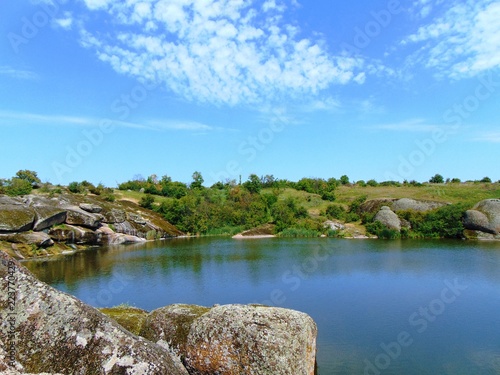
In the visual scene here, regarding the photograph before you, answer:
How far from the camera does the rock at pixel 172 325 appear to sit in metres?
10.6

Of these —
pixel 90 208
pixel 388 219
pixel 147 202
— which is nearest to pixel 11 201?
pixel 90 208

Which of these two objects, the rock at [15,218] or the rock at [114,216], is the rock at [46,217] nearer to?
the rock at [15,218]

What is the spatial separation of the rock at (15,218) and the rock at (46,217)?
0.95 metres

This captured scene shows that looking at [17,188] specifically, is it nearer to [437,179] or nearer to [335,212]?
[335,212]

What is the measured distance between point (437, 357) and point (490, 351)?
7.82ft

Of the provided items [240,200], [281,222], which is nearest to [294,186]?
[240,200]

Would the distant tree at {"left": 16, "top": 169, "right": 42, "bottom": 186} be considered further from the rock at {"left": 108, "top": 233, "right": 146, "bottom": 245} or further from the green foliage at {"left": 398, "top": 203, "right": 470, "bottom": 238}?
the green foliage at {"left": 398, "top": 203, "right": 470, "bottom": 238}

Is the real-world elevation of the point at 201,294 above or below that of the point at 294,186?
below

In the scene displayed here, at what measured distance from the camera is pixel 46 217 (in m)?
50.5

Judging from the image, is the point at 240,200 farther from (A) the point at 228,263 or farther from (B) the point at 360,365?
(B) the point at 360,365

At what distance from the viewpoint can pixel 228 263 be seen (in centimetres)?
3859

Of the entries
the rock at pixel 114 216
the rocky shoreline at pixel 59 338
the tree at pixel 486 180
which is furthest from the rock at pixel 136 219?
the tree at pixel 486 180

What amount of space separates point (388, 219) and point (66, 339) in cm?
6791

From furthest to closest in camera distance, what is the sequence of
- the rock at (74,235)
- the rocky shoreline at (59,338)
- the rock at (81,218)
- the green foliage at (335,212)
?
the green foliage at (335,212) < the rock at (81,218) < the rock at (74,235) < the rocky shoreline at (59,338)
